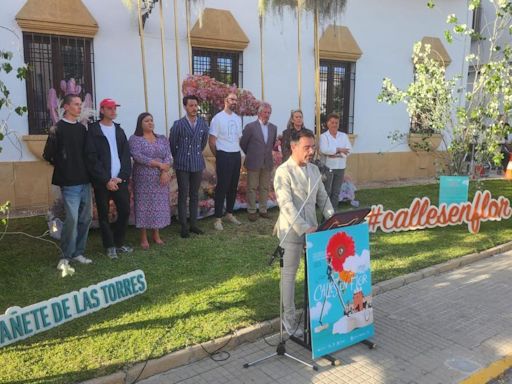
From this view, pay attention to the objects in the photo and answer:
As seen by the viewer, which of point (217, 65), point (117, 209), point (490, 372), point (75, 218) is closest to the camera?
point (490, 372)

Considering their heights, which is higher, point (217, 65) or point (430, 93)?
point (217, 65)

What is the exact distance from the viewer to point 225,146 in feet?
23.3

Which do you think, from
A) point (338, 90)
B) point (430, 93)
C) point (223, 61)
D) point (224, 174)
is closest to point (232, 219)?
point (224, 174)

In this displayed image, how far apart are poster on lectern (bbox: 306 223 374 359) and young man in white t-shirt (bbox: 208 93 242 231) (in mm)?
3497

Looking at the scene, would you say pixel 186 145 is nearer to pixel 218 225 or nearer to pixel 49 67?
pixel 218 225

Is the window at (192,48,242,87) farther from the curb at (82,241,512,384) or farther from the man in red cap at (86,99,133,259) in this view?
the curb at (82,241,512,384)

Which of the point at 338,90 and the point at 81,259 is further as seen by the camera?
the point at 338,90

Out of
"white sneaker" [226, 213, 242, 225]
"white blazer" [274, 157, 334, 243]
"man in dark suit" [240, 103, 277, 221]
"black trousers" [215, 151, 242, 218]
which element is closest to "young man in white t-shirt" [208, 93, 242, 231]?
"black trousers" [215, 151, 242, 218]

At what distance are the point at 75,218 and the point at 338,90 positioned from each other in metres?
8.97

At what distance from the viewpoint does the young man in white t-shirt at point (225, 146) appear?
705cm

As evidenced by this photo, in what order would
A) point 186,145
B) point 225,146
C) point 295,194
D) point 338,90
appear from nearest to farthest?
point 295,194 < point 186,145 < point 225,146 < point 338,90

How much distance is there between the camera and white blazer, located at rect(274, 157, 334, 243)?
12.4 ft

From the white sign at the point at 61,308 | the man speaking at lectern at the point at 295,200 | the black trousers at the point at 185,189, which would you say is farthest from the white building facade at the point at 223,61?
the man speaking at lectern at the point at 295,200

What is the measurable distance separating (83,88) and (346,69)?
6891mm
